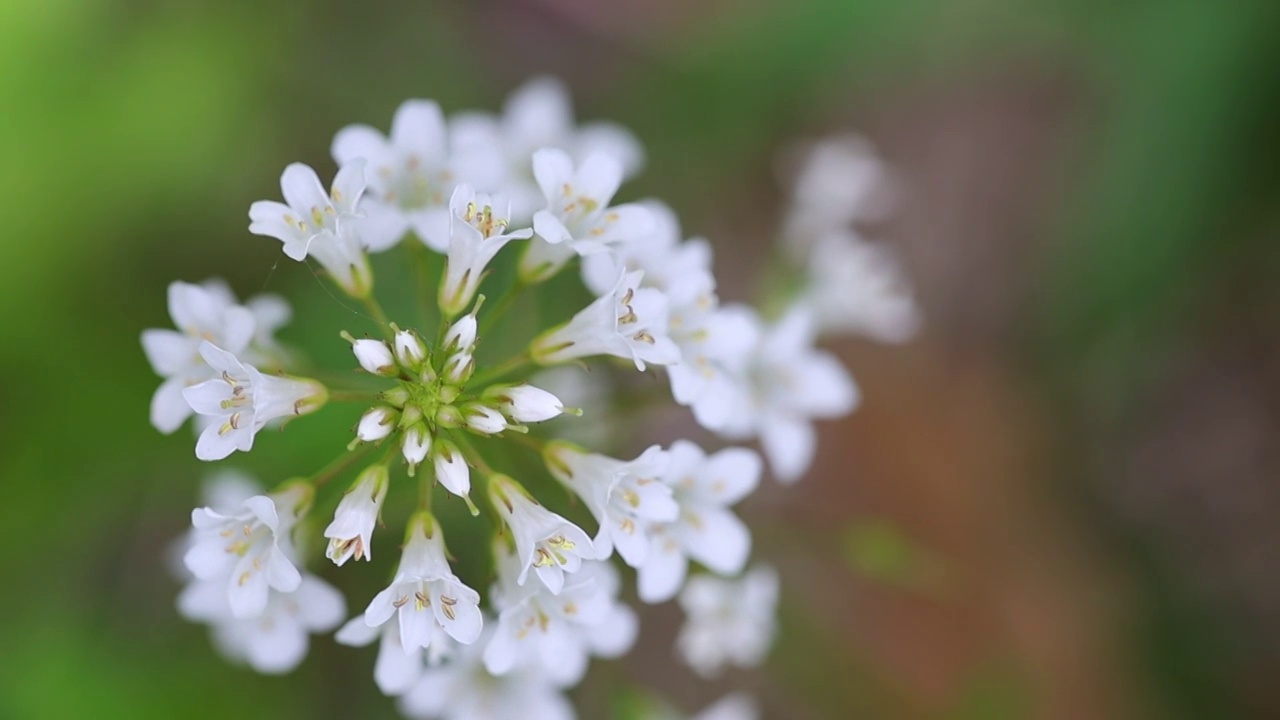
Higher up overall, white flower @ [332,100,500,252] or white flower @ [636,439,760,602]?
white flower @ [332,100,500,252]

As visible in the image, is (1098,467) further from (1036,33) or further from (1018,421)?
(1036,33)

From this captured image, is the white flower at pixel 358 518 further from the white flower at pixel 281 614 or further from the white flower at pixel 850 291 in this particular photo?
the white flower at pixel 850 291

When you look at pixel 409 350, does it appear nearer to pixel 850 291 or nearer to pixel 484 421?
pixel 484 421

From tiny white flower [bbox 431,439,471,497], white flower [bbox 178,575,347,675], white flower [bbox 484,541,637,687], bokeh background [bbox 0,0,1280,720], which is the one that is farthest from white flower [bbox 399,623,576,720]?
bokeh background [bbox 0,0,1280,720]

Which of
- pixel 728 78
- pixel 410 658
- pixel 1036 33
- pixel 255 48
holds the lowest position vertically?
pixel 410 658

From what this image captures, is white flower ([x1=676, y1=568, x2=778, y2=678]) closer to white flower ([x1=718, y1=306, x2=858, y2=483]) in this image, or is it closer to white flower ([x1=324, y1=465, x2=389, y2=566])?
white flower ([x1=718, y1=306, x2=858, y2=483])

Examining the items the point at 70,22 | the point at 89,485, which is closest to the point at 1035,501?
the point at 89,485

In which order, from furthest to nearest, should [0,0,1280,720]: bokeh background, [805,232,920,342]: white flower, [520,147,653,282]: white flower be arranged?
[0,0,1280,720]: bokeh background, [805,232,920,342]: white flower, [520,147,653,282]: white flower
